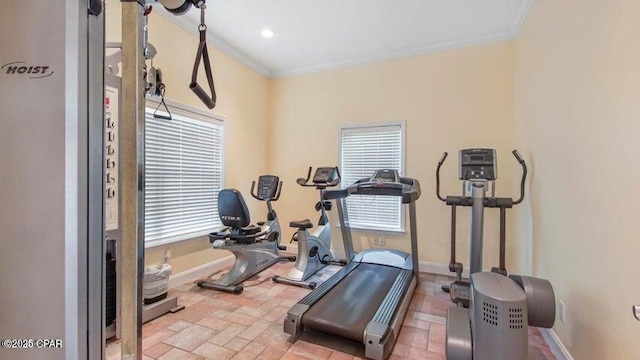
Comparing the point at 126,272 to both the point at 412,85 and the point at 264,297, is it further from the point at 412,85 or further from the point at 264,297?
the point at 412,85

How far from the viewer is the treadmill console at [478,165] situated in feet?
8.69

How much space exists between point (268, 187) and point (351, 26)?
2.12 metres

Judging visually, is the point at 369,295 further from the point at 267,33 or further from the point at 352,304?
the point at 267,33

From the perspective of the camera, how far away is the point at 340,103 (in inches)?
163

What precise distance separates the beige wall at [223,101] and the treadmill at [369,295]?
147 cm

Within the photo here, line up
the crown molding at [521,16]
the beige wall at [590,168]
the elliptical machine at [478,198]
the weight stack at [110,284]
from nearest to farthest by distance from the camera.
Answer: the beige wall at [590,168], the weight stack at [110,284], the elliptical machine at [478,198], the crown molding at [521,16]

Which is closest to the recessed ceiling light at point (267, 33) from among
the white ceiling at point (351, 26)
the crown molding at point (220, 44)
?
the white ceiling at point (351, 26)

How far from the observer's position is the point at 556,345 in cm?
197

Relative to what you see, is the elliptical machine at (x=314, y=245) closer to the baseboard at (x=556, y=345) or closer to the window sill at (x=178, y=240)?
the window sill at (x=178, y=240)

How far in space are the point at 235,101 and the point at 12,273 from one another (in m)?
3.39

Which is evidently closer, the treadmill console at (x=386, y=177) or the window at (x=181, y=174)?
the window at (x=181, y=174)

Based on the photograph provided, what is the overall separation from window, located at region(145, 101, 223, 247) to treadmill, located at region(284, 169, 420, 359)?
1.53 metres

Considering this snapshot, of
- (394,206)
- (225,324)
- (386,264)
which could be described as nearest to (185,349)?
(225,324)

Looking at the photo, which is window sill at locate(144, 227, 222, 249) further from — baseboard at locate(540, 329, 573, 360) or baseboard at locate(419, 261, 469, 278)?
baseboard at locate(540, 329, 573, 360)
